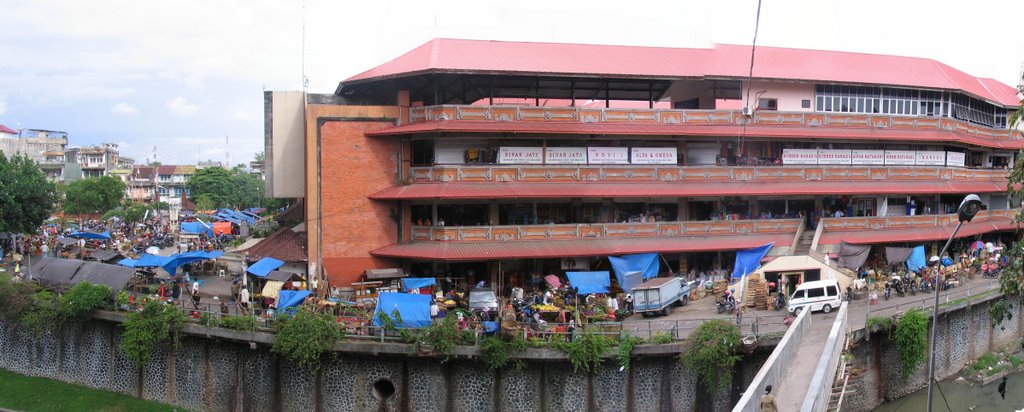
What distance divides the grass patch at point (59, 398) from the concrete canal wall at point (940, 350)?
2554cm

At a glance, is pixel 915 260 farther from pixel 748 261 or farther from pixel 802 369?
pixel 802 369

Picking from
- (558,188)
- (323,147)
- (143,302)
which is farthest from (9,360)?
(558,188)

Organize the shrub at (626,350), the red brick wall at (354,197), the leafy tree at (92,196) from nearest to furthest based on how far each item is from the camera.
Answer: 1. the shrub at (626,350)
2. the red brick wall at (354,197)
3. the leafy tree at (92,196)

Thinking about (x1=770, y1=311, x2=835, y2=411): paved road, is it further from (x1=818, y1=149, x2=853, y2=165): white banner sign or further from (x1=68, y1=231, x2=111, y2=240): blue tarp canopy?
(x1=68, y1=231, x2=111, y2=240): blue tarp canopy

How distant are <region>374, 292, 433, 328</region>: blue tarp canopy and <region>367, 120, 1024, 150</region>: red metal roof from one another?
8.78 m

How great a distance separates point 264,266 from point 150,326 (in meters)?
6.29

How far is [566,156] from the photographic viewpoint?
34.5 meters

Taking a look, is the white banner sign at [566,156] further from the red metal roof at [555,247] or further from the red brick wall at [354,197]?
the red brick wall at [354,197]

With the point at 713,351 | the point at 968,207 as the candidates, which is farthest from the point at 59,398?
the point at 968,207

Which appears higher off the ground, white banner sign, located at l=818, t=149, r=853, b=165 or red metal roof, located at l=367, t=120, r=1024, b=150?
red metal roof, located at l=367, t=120, r=1024, b=150

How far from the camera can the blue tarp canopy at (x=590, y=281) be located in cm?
3164

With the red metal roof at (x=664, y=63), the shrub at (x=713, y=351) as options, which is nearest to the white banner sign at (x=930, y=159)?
the red metal roof at (x=664, y=63)

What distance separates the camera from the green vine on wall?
28.4m

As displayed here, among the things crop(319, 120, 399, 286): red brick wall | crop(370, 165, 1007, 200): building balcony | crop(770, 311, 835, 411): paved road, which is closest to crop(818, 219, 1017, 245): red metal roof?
crop(370, 165, 1007, 200): building balcony
